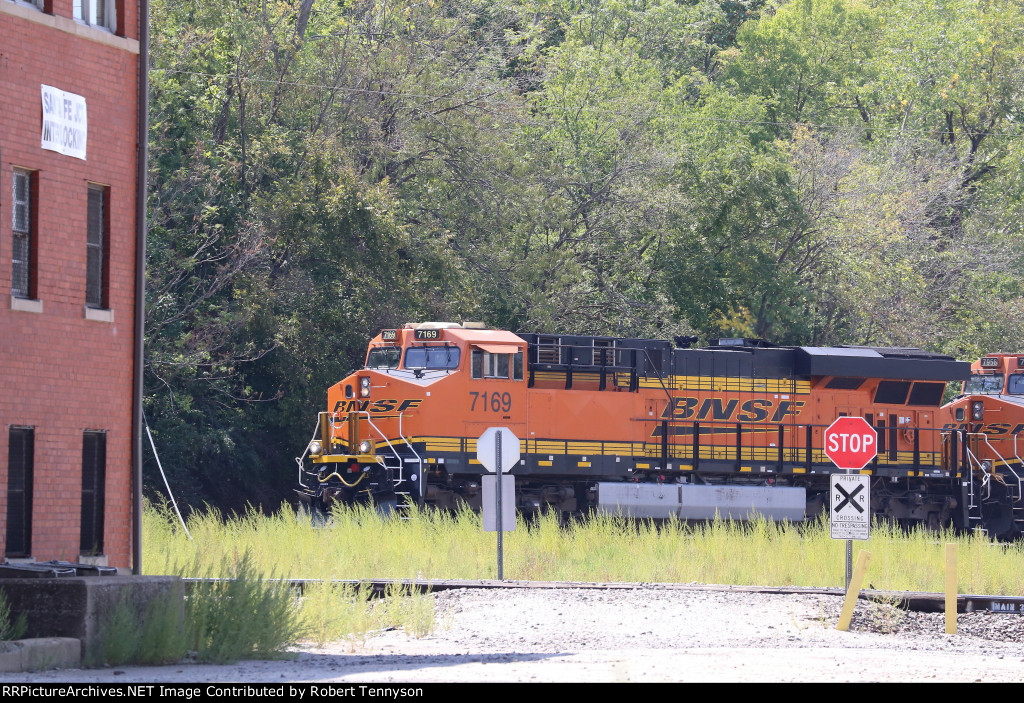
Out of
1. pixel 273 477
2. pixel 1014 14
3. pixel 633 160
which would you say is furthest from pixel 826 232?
pixel 273 477

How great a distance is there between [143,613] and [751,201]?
1156 inches

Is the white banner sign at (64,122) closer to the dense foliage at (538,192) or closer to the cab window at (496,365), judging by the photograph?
the cab window at (496,365)

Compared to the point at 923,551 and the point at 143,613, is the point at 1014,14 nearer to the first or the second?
the point at 923,551

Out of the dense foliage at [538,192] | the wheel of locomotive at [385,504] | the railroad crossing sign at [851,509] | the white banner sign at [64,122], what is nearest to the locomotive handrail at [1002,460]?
the dense foliage at [538,192]

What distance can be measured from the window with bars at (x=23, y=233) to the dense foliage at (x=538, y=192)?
1471cm

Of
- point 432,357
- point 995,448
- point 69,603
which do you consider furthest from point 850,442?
point 995,448

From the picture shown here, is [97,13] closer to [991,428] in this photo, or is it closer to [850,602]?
[850,602]

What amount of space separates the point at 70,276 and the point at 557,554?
9375mm

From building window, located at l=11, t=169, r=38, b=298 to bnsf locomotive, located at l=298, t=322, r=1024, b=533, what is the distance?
11009 mm

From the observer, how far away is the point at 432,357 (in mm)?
26250

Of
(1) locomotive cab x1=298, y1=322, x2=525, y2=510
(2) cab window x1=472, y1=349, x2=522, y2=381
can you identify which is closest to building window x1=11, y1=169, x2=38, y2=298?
(1) locomotive cab x1=298, y1=322, x2=525, y2=510

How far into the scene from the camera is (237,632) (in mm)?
13875

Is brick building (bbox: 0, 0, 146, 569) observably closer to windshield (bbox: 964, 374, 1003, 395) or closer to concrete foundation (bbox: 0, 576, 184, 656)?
concrete foundation (bbox: 0, 576, 184, 656)

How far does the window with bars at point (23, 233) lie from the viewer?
48.9 ft
